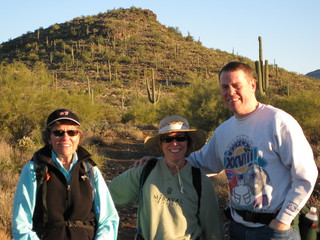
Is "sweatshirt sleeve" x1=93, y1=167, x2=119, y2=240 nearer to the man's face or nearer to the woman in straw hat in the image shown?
the woman in straw hat

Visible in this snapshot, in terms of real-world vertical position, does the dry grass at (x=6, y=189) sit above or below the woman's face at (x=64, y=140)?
below

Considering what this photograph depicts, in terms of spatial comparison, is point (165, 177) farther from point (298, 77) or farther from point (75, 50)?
point (75, 50)

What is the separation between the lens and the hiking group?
2.59 m

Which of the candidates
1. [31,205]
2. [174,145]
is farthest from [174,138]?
[31,205]

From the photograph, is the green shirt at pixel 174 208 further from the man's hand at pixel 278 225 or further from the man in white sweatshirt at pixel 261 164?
the man's hand at pixel 278 225

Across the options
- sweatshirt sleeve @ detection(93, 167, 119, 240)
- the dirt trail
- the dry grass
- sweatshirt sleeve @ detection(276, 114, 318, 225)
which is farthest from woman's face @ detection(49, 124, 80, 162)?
the dirt trail

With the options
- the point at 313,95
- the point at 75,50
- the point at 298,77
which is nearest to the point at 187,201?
the point at 313,95

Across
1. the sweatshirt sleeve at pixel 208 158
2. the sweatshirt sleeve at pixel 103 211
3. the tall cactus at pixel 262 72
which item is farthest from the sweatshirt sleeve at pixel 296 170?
the tall cactus at pixel 262 72

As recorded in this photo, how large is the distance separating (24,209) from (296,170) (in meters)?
1.97

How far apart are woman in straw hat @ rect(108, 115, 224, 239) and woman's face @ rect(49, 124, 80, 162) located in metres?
0.53

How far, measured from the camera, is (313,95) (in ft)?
50.4

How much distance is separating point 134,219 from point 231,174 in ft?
12.8

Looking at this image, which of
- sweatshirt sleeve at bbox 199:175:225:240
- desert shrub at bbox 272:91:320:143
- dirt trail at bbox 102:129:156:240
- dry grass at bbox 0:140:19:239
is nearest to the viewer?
sweatshirt sleeve at bbox 199:175:225:240

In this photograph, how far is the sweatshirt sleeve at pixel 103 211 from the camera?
2.82 m
